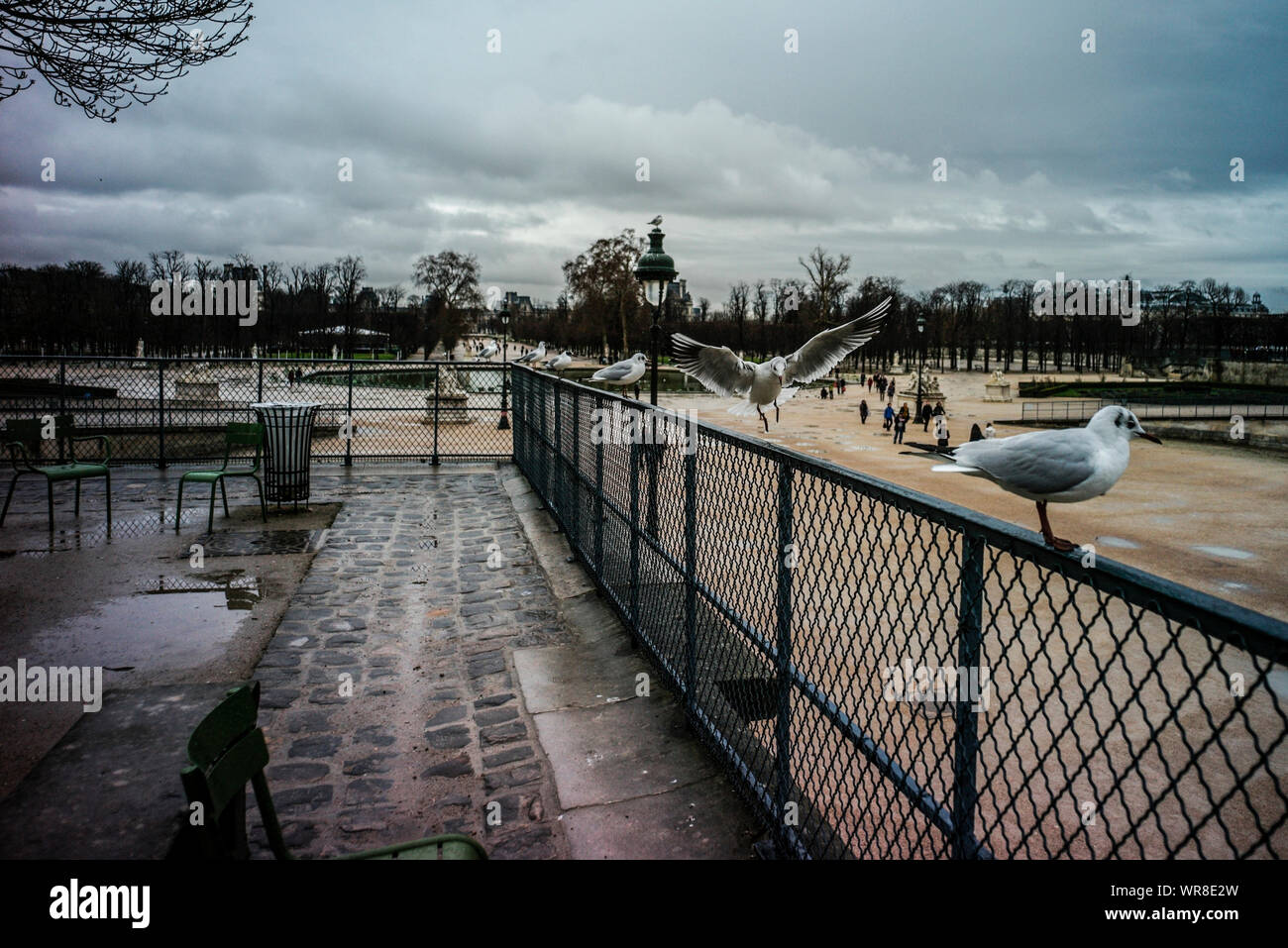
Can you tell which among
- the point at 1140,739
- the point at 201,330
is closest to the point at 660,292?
the point at 1140,739

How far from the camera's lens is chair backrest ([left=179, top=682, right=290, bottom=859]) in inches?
83.0

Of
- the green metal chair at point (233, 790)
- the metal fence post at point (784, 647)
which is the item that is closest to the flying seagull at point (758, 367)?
the metal fence post at point (784, 647)

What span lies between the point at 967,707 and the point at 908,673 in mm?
4619

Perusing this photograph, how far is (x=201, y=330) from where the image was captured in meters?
73.7

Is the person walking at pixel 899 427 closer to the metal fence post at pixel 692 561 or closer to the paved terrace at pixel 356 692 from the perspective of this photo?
the paved terrace at pixel 356 692

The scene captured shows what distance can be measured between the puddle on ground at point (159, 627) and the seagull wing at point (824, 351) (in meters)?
7.95

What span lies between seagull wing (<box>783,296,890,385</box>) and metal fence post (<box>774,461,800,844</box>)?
26.0 ft

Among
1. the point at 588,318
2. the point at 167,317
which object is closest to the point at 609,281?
the point at 588,318

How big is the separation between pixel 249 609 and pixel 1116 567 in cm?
677

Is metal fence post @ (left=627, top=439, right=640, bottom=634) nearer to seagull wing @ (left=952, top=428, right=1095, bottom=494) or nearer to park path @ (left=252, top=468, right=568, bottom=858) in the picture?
park path @ (left=252, top=468, right=568, bottom=858)

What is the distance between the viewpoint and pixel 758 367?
41.7ft

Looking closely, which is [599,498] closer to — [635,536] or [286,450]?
[635,536]

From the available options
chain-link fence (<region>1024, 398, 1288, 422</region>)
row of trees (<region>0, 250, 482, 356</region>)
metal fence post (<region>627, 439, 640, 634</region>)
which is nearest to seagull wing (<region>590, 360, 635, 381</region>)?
metal fence post (<region>627, 439, 640, 634</region>)
